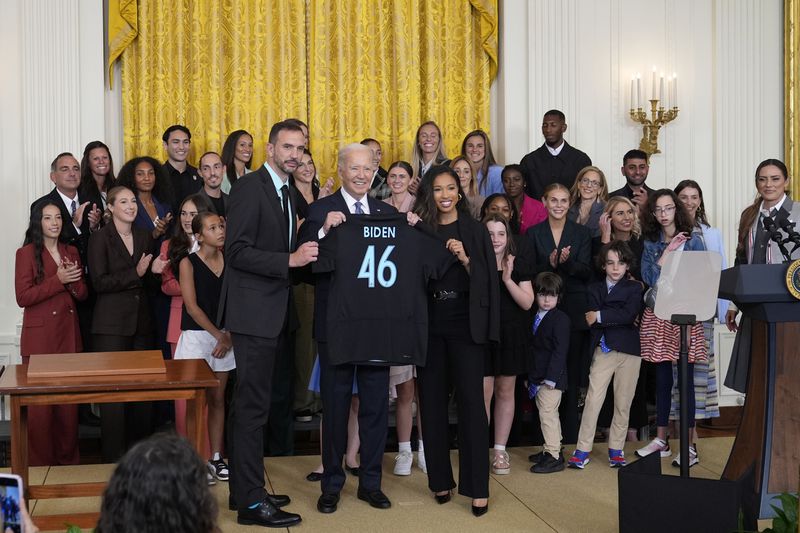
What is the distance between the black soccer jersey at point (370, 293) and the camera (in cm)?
473

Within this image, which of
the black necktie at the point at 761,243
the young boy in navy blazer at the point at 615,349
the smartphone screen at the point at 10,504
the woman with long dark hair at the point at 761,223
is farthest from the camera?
the young boy in navy blazer at the point at 615,349

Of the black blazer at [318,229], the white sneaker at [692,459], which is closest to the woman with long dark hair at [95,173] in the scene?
the black blazer at [318,229]

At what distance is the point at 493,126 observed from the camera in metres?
8.27

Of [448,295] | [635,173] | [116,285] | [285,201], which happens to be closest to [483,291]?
[448,295]

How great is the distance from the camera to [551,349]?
5.78 metres

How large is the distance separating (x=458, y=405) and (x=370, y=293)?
0.74 meters

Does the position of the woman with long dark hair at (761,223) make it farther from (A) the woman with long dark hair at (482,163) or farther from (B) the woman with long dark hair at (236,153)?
(B) the woman with long dark hair at (236,153)

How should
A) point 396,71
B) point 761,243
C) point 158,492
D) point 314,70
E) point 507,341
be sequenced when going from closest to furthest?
1. point 158,492
2. point 761,243
3. point 507,341
4. point 314,70
5. point 396,71

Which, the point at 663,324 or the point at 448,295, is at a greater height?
the point at 448,295

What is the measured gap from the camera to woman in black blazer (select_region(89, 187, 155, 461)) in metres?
6.02

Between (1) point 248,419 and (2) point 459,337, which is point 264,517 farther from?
(2) point 459,337

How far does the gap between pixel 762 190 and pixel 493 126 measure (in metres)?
2.92

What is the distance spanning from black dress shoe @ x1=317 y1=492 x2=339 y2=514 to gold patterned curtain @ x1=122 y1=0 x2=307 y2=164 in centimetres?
358

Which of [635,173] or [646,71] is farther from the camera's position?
[646,71]
